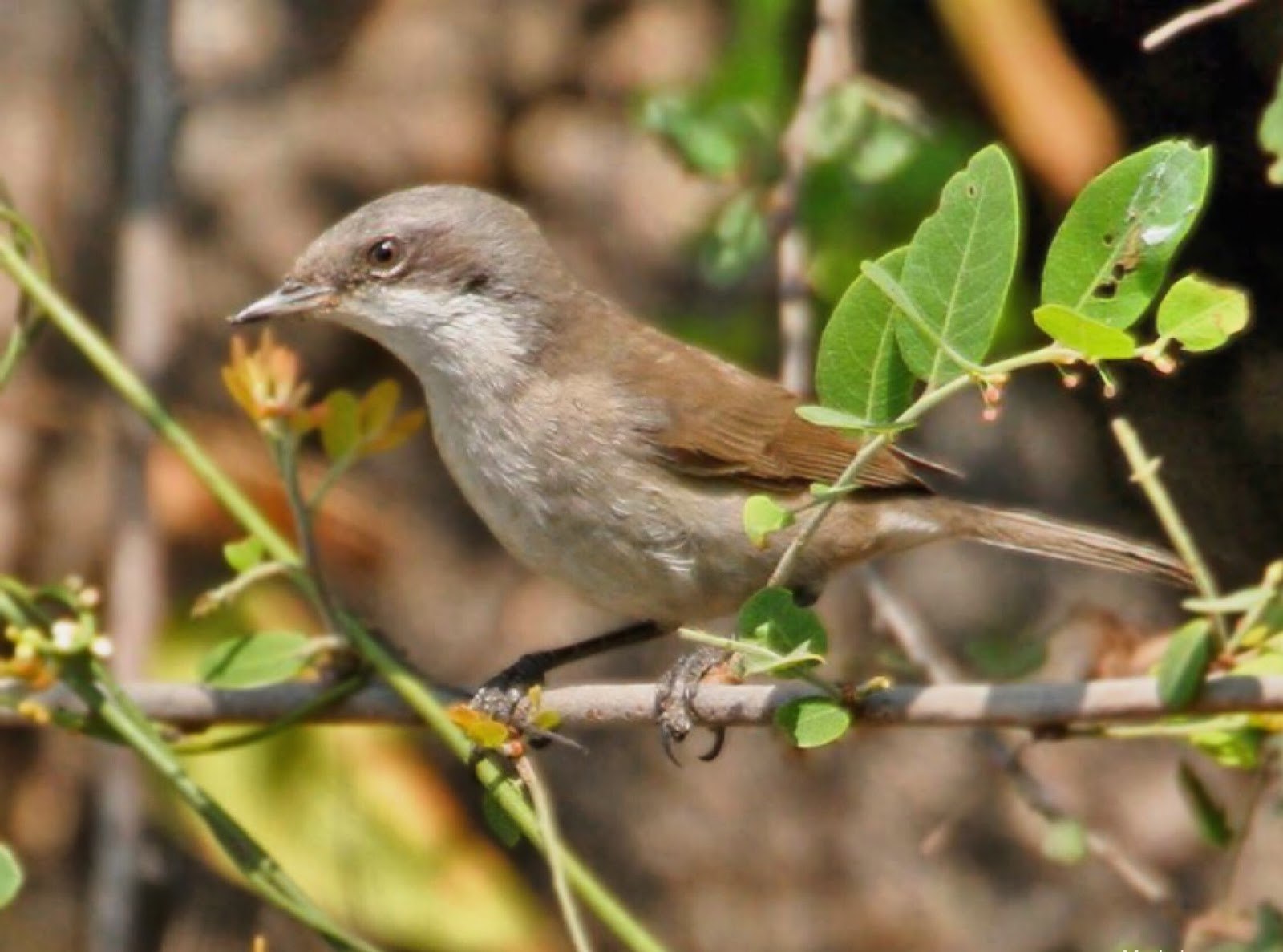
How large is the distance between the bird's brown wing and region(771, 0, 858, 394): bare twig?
0.09m

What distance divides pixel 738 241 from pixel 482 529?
2.24m

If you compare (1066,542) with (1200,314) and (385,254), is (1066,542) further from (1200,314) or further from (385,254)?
(1200,314)

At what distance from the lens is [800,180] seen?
12.9 ft

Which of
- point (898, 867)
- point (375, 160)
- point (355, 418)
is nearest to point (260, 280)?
point (375, 160)

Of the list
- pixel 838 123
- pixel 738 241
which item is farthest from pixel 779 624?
pixel 838 123

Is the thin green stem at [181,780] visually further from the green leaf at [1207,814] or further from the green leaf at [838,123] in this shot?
the green leaf at [838,123]

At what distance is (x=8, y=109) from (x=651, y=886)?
10.2 ft

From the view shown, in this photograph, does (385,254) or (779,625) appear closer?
(779,625)

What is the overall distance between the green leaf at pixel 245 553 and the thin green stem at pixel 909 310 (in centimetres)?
132

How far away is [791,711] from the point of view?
7.83 ft

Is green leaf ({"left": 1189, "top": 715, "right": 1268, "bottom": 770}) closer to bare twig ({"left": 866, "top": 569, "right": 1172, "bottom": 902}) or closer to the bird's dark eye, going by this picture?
bare twig ({"left": 866, "top": 569, "right": 1172, "bottom": 902})

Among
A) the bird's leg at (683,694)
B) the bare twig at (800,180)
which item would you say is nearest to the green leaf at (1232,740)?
the bird's leg at (683,694)

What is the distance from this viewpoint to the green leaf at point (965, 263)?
2031mm

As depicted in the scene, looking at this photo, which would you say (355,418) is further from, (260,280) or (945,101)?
(260,280)
